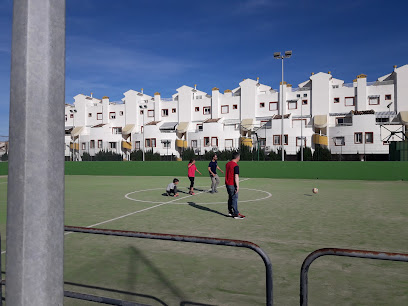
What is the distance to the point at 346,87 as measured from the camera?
5447cm

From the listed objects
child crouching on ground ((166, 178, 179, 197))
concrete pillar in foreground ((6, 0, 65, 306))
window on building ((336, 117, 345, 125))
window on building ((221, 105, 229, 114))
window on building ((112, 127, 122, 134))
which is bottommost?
child crouching on ground ((166, 178, 179, 197))

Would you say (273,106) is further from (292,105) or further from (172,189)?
(172,189)

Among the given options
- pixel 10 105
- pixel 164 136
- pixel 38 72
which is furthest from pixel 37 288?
pixel 164 136

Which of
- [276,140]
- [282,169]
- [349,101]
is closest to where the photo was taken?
[282,169]

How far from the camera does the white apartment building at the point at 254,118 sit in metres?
50.9

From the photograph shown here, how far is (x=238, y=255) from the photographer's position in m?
6.88

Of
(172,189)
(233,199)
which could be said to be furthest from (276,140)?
(233,199)

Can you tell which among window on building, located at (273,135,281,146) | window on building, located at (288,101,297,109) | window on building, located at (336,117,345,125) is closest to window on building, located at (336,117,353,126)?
window on building, located at (336,117,345,125)

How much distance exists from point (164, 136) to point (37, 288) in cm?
6235

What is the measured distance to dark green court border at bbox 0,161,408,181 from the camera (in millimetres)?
25438

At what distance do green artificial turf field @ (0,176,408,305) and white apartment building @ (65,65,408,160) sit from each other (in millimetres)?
31967

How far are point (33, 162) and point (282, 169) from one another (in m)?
27.8

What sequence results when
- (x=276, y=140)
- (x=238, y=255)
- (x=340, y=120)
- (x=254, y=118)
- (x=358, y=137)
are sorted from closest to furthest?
(x=238, y=255)
(x=358, y=137)
(x=276, y=140)
(x=340, y=120)
(x=254, y=118)

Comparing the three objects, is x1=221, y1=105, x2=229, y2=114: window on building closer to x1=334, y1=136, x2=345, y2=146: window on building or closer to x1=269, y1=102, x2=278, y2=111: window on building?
x1=269, y1=102, x2=278, y2=111: window on building
